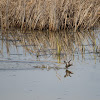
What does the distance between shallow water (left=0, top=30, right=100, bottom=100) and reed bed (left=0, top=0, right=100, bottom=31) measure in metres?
3.27

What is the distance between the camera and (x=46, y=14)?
1280 centimetres

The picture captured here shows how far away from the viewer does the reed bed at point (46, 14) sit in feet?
41.6

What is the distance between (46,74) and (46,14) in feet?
21.0

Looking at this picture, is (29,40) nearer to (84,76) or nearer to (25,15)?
(25,15)

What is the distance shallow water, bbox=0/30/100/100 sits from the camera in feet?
17.6

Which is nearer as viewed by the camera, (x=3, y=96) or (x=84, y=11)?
(x=3, y=96)

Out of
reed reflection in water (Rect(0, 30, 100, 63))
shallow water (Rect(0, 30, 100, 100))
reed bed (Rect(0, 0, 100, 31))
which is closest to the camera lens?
shallow water (Rect(0, 30, 100, 100))

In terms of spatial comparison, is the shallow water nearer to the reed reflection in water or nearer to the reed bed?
the reed reflection in water

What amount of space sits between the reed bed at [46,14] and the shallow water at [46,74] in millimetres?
3270

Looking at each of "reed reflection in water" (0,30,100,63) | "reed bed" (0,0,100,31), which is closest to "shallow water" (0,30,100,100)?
"reed reflection in water" (0,30,100,63)

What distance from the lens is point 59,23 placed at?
43.0ft

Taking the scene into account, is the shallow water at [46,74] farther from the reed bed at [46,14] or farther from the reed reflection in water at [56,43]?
→ the reed bed at [46,14]

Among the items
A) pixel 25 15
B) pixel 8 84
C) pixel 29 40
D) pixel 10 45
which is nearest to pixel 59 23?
pixel 25 15

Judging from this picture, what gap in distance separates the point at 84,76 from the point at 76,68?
0.65 m
